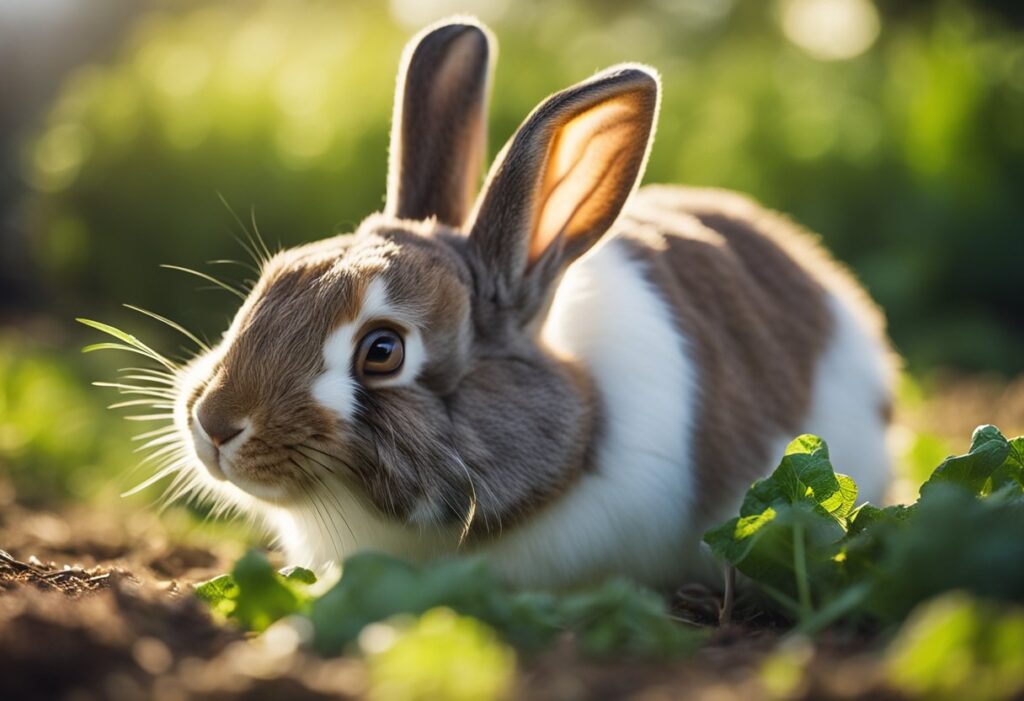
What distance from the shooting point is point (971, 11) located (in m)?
12.1

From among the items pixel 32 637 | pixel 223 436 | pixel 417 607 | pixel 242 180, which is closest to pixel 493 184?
pixel 223 436

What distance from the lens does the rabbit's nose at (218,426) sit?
119 inches

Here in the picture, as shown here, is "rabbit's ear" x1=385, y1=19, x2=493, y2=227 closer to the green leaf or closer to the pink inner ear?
the pink inner ear

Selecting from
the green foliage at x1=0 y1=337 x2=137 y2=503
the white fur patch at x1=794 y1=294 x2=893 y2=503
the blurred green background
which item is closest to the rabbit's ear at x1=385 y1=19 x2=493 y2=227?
the white fur patch at x1=794 y1=294 x2=893 y2=503

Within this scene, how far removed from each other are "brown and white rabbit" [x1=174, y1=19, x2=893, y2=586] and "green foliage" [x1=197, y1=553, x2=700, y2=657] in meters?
0.59

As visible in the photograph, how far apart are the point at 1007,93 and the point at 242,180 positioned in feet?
16.4

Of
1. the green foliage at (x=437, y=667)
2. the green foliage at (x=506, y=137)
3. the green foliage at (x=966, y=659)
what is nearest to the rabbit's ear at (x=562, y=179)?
the green foliage at (x=437, y=667)

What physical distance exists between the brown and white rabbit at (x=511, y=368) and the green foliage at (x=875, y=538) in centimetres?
60

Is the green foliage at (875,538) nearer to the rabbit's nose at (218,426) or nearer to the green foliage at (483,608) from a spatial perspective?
the green foliage at (483,608)

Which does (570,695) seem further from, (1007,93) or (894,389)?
(1007,93)

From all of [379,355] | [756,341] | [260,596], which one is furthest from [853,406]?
[260,596]

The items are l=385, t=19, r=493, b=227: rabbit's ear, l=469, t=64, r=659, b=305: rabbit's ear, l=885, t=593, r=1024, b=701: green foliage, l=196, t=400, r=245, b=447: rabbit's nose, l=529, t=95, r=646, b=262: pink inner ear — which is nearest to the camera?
l=885, t=593, r=1024, b=701: green foliage

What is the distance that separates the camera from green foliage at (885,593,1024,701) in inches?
72.9

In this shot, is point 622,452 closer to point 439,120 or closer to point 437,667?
point 439,120
